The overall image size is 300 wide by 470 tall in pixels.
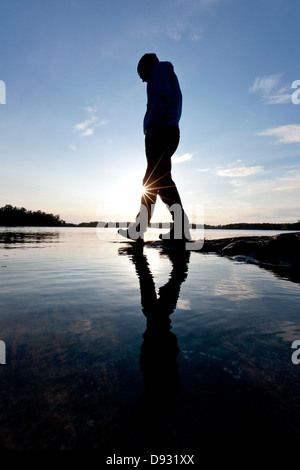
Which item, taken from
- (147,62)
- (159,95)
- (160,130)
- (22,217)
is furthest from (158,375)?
(22,217)

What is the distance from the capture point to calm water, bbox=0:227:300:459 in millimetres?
659

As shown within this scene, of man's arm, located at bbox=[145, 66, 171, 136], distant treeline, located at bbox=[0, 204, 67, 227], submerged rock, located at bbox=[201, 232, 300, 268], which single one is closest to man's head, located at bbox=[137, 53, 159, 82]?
man's arm, located at bbox=[145, 66, 171, 136]

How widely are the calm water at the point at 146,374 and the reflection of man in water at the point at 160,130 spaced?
2.98 meters

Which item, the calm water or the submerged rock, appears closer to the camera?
the calm water

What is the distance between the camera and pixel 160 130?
4266 mm

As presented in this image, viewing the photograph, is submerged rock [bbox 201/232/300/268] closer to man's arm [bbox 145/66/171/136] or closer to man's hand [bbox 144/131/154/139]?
man's hand [bbox 144/131/154/139]

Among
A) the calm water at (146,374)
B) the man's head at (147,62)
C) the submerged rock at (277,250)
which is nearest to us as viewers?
the calm water at (146,374)

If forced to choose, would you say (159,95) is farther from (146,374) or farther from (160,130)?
(146,374)

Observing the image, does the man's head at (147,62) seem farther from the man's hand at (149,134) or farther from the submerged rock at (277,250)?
the submerged rock at (277,250)

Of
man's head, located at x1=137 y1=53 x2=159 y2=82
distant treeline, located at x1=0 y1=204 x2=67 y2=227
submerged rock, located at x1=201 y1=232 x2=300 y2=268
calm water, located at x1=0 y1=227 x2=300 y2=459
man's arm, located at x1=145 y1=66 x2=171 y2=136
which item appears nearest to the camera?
calm water, located at x1=0 y1=227 x2=300 y2=459

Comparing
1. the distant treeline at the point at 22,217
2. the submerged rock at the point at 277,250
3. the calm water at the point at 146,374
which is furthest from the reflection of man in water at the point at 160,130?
the distant treeline at the point at 22,217

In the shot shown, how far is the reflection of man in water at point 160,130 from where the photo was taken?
13.3ft

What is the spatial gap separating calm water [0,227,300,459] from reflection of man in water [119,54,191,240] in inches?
117

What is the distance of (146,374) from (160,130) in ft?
13.6
